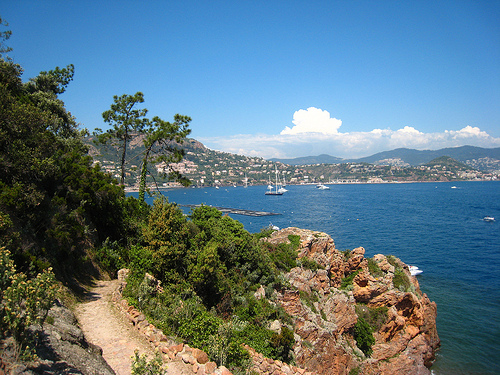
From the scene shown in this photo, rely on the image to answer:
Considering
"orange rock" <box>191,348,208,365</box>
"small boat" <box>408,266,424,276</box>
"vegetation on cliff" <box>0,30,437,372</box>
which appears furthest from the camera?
"small boat" <box>408,266,424,276</box>

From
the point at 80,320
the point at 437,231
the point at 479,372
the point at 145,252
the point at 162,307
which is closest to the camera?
the point at 80,320

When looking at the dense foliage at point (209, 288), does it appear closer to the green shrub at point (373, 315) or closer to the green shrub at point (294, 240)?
the green shrub at point (294, 240)

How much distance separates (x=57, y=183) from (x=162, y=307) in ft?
27.3

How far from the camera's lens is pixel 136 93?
24484 mm

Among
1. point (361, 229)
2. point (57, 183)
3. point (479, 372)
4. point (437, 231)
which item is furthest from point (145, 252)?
point (437, 231)

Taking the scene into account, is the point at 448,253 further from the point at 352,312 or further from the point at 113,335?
the point at 113,335

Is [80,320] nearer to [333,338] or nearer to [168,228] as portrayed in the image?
[168,228]

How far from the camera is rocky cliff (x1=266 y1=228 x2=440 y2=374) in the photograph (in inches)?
629

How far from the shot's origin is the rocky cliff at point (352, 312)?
15977 mm

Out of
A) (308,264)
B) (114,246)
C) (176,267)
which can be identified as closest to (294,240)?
(308,264)

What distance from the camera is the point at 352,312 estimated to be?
1905 cm

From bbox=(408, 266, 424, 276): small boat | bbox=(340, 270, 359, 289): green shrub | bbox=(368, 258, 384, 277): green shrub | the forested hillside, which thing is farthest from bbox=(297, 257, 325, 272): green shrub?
bbox=(408, 266, 424, 276): small boat

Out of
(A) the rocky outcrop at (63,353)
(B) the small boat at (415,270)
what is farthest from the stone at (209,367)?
(B) the small boat at (415,270)

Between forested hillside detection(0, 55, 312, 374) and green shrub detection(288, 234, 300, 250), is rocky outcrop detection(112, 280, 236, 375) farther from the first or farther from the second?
green shrub detection(288, 234, 300, 250)
